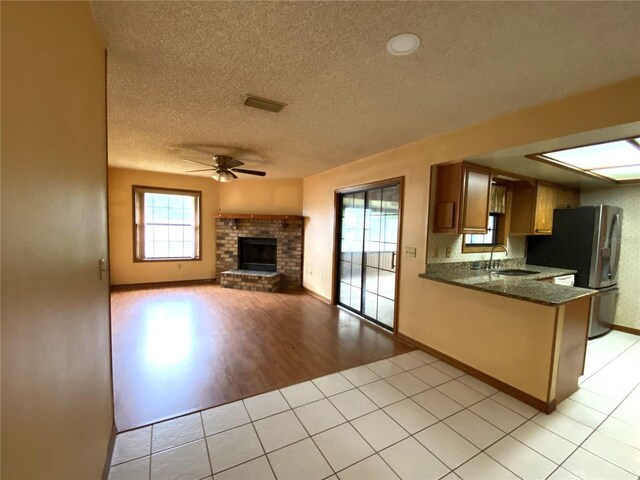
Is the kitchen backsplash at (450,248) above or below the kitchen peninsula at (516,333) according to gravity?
above

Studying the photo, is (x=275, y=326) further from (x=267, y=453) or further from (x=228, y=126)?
(x=228, y=126)

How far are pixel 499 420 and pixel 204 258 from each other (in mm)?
5811

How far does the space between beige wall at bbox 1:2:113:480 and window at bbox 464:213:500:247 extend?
12.2ft

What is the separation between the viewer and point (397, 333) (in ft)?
11.2

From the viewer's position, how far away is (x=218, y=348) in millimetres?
3016

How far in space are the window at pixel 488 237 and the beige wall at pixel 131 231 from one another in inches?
204

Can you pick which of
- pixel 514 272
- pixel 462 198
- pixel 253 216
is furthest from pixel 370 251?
pixel 253 216

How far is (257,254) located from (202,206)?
5.34 ft

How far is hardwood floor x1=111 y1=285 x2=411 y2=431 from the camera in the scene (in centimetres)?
221

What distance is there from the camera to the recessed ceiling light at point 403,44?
145cm

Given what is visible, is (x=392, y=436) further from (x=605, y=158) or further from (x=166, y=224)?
(x=166, y=224)

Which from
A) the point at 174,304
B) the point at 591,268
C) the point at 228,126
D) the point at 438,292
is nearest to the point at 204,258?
the point at 174,304

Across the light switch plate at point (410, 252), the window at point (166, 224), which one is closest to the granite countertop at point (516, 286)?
the light switch plate at point (410, 252)

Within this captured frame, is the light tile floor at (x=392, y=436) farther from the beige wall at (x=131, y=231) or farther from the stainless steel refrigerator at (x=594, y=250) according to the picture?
the beige wall at (x=131, y=231)
